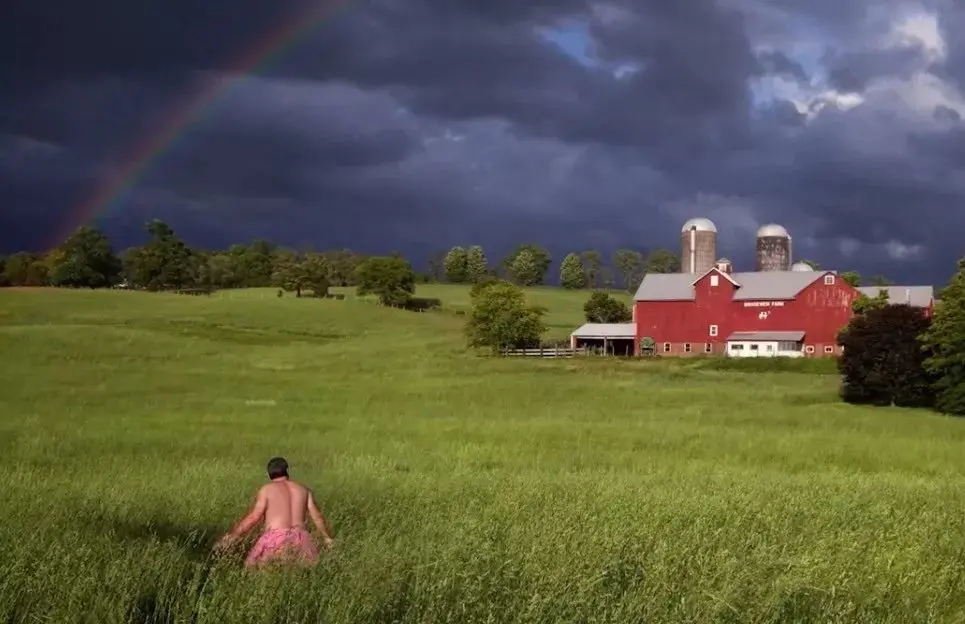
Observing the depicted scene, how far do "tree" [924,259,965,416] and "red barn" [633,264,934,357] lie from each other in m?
40.4

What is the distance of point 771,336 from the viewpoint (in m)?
94.9

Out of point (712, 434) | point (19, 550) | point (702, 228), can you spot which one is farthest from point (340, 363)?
point (702, 228)

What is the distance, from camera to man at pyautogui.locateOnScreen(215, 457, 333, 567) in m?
9.60

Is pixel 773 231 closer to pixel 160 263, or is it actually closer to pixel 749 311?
pixel 749 311

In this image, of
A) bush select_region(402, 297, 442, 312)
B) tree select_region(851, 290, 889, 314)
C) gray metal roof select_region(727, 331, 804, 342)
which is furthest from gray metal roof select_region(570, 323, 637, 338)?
bush select_region(402, 297, 442, 312)

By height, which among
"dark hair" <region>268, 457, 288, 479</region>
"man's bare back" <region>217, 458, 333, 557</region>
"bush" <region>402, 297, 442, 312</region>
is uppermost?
"bush" <region>402, 297, 442, 312</region>

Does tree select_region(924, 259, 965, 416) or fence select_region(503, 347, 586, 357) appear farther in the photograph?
fence select_region(503, 347, 586, 357)

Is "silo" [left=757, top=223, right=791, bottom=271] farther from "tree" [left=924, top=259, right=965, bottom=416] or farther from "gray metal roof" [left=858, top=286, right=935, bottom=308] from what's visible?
"tree" [left=924, top=259, right=965, bottom=416]

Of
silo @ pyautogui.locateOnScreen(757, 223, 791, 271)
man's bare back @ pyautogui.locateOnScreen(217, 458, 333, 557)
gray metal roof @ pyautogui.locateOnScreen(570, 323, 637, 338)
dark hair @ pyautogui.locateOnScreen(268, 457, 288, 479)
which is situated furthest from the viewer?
silo @ pyautogui.locateOnScreen(757, 223, 791, 271)

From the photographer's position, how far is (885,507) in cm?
1608

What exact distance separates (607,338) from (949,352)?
56.7 metres

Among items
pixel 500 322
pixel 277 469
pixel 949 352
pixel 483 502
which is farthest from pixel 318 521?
pixel 500 322

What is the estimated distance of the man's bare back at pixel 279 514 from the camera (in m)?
10.1

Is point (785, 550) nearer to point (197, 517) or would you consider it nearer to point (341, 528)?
point (341, 528)
